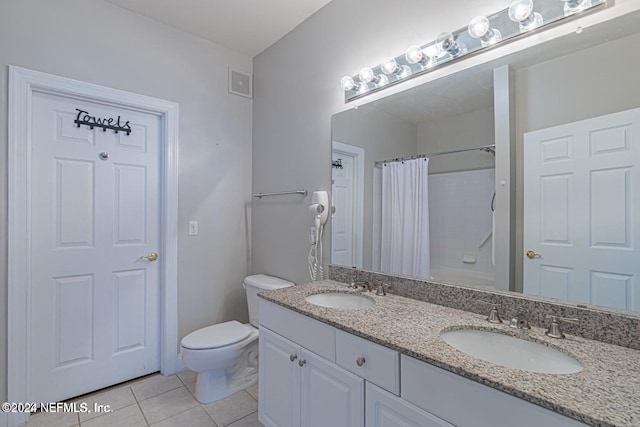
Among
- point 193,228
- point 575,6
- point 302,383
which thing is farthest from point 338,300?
point 575,6

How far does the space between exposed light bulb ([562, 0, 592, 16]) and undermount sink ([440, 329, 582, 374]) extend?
1212mm

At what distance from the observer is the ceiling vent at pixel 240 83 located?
2.65 m

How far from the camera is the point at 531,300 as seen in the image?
3.85 ft

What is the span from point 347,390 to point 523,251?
0.90 metres

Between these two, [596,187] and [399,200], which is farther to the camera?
[399,200]

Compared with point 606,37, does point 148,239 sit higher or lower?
lower

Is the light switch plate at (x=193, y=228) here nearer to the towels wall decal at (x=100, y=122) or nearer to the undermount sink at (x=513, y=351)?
the towels wall decal at (x=100, y=122)

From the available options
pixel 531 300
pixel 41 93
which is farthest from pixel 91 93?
pixel 531 300

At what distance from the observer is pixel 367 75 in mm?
1767

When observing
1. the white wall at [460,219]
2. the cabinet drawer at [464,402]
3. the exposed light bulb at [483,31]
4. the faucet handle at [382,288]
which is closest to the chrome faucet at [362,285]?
the faucet handle at [382,288]

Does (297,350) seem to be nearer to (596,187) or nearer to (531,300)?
(531,300)

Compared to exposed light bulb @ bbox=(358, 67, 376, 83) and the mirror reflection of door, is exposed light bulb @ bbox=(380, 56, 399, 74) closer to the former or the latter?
exposed light bulb @ bbox=(358, 67, 376, 83)

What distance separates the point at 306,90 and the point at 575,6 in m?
1.55

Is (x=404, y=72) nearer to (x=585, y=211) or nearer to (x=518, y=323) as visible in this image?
(x=585, y=211)
